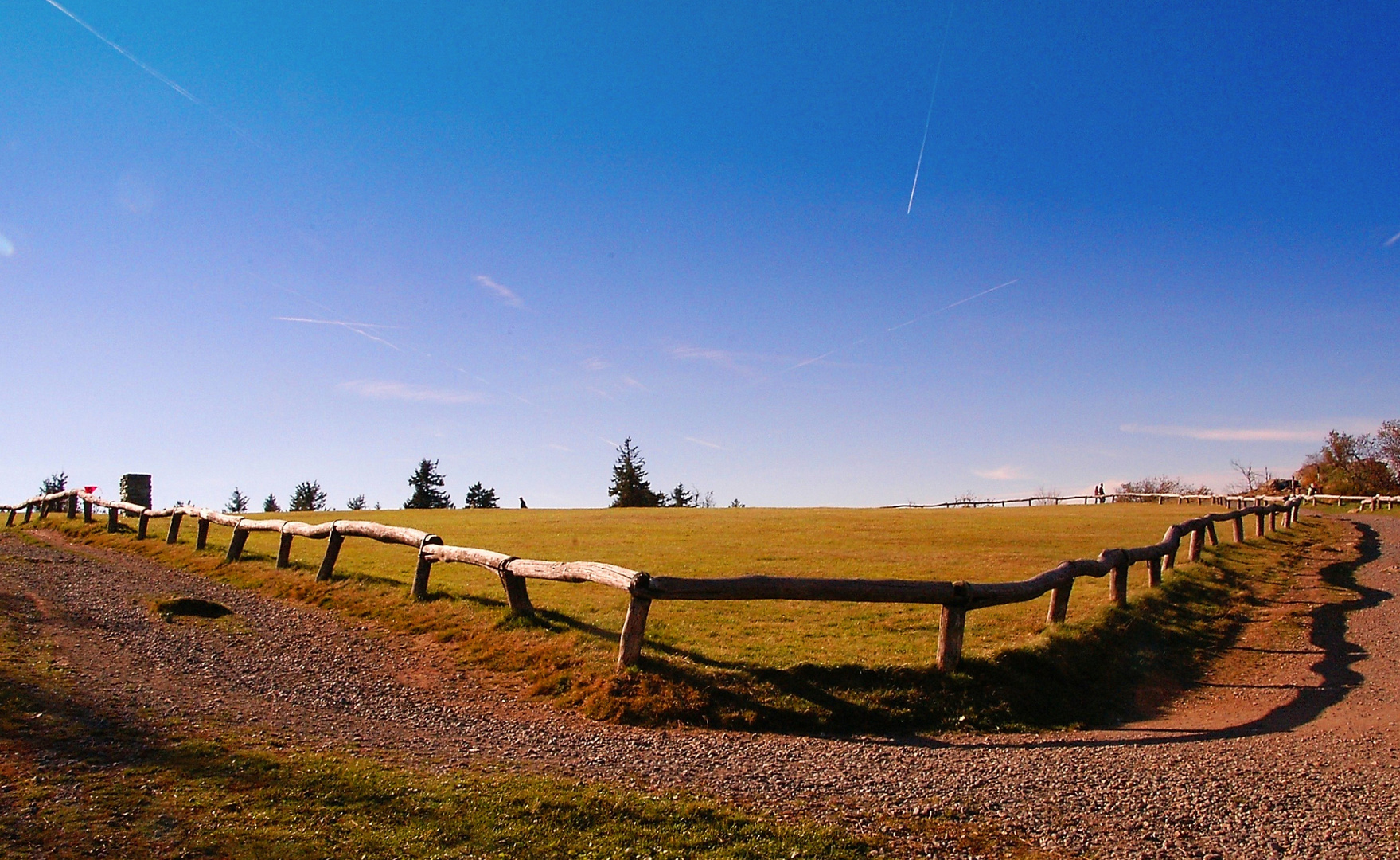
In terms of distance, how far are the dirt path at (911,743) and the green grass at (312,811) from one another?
612 mm

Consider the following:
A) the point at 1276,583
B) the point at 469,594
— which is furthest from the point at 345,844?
the point at 1276,583

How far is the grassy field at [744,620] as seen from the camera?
371 inches

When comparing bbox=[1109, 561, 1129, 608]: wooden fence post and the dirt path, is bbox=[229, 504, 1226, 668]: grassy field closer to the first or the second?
bbox=[1109, 561, 1129, 608]: wooden fence post

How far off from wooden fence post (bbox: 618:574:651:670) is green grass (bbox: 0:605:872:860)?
321 centimetres

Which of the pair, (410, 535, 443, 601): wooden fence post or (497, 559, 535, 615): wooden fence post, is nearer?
(497, 559, 535, 615): wooden fence post

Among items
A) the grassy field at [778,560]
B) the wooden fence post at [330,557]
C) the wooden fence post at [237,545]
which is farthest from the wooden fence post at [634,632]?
the wooden fence post at [237,545]

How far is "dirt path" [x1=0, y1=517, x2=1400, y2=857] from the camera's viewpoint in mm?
6219

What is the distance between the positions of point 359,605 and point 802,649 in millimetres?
8468

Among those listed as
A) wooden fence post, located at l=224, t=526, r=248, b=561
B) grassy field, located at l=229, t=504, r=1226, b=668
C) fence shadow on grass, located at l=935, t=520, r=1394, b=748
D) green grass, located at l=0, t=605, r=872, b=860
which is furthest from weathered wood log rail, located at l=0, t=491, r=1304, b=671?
green grass, located at l=0, t=605, r=872, b=860

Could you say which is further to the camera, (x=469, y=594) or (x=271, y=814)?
(x=469, y=594)

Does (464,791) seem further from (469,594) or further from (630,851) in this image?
(469,594)

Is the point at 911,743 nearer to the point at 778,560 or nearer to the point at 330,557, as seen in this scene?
the point at 778,560

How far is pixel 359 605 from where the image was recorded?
576 inches

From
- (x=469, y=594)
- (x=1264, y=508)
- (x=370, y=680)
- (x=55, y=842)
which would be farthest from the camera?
(x=1264, y=508)
